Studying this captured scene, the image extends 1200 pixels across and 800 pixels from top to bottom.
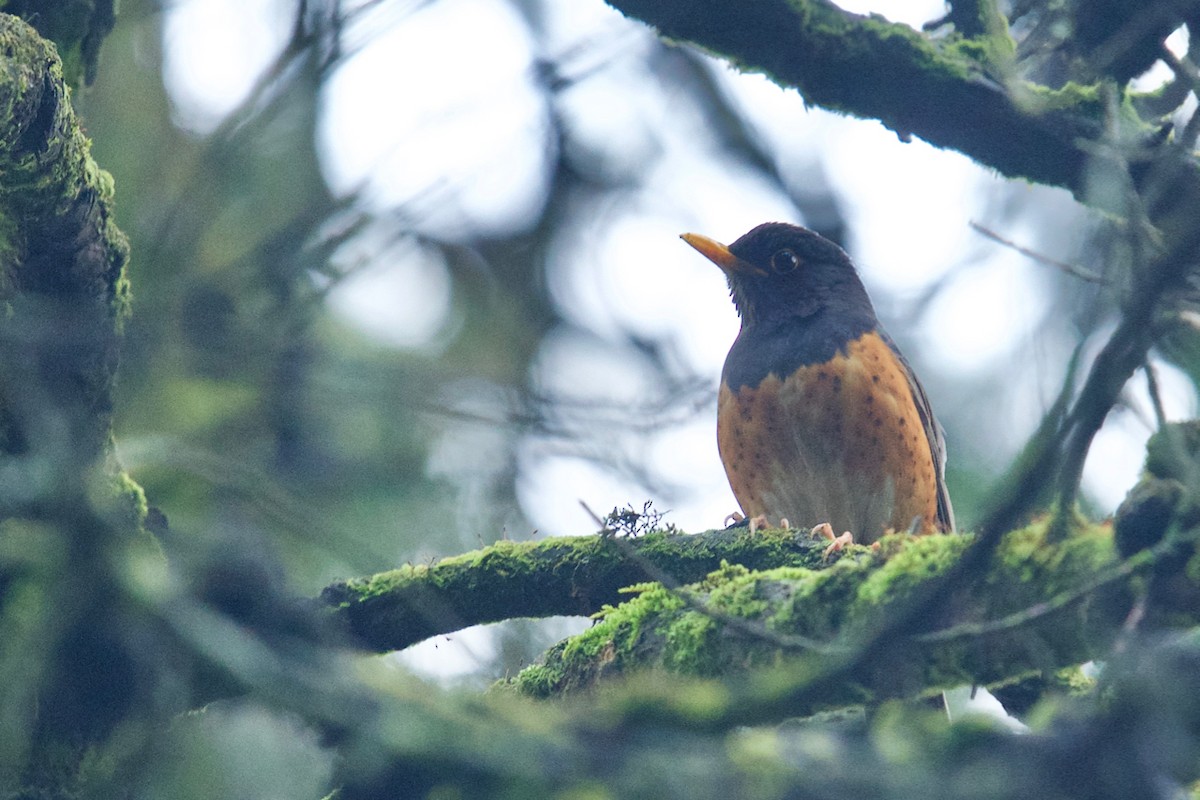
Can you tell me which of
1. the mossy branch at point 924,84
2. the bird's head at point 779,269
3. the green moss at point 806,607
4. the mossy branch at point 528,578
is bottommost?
the mossy branch at point 528,578

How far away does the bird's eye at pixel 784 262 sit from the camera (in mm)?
5891

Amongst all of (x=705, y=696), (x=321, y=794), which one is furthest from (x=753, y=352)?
(x=705, y=696)

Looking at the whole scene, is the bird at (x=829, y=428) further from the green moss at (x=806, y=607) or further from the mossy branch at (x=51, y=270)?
the mossy branch at (x=51, y=270)

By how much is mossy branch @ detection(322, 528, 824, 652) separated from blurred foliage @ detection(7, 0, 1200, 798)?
0.14m

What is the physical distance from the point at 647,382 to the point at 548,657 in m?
4.75

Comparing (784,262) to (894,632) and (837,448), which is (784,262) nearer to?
(837,448)

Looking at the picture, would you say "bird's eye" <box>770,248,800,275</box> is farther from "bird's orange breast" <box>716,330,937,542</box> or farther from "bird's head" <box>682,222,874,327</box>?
"bird's orange breast" <box>716,330,937,542</box>

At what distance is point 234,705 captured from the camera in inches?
142

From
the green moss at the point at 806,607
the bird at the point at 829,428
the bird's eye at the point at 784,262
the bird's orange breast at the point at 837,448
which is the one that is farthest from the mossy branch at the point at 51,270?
the bird's eye at the point at 784,262

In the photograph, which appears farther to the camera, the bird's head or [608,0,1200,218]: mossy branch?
the bird's head

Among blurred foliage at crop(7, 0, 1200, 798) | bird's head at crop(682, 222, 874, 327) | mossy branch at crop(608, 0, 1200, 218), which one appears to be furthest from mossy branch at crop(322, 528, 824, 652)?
bird's head at crop(682, 222, 874, 327)

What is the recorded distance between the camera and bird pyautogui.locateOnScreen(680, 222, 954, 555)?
198 inches

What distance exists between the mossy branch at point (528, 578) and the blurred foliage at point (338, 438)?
0.14 meters

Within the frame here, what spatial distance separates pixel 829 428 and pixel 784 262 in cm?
122
